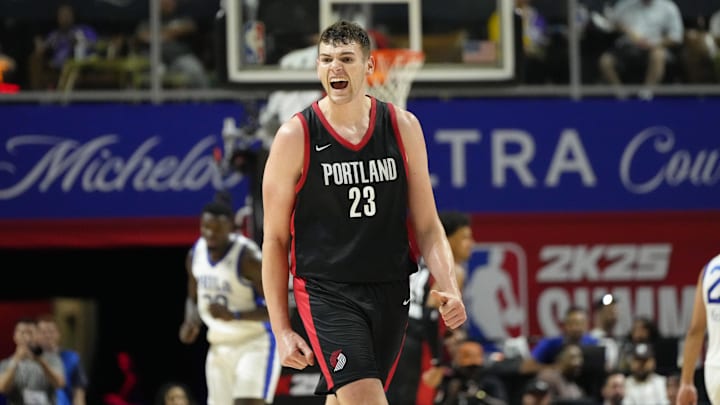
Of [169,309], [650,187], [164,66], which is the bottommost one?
[169,309]

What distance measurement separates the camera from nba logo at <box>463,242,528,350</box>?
1463cm

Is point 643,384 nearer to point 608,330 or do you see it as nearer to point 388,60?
point 608,330

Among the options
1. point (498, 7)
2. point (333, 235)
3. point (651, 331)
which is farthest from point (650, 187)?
point (333, 235)

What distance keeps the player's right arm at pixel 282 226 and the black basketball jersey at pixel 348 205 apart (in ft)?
0.14

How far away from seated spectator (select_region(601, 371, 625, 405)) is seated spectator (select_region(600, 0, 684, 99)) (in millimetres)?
5060

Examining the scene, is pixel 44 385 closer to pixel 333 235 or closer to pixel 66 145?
pixel 66 145

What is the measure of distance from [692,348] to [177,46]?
362 inches

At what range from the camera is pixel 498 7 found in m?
11.9

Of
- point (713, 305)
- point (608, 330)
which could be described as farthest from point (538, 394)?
point (713, 305)

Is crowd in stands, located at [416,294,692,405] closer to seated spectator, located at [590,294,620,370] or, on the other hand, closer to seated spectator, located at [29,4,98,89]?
seated spectator, located at [590,294,620,370]

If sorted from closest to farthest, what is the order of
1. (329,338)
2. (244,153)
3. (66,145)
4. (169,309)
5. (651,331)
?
(329,338) < (244,153) < (651,331) < (66,145) < (169,309)

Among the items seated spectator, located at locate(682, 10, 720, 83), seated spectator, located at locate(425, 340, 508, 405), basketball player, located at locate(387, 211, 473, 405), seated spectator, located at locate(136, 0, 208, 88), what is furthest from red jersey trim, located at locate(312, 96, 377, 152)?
seated spectator, located at locate(682, 10, 720, 83)

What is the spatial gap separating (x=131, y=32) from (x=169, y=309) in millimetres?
3777

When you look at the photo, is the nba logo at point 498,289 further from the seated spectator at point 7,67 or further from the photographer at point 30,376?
the seated spectator at point 7,67
